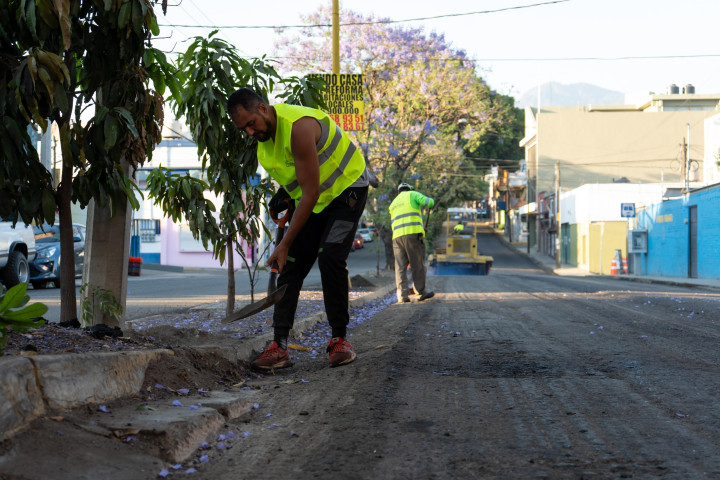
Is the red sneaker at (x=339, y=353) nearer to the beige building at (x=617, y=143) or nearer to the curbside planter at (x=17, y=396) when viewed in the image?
the curbside planter at (x=17, y=396)

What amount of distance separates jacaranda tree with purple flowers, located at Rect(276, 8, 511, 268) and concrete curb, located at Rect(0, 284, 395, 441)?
58.0 ft

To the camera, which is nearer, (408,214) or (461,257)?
(408,214)

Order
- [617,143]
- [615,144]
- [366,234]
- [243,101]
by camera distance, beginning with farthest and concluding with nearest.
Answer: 1. [366,234]
2. [615,144]
3. [617,143]
4. [243,101]

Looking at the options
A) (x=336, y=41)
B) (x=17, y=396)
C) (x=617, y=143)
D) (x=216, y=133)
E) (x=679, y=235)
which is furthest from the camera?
(x=617, y=143)

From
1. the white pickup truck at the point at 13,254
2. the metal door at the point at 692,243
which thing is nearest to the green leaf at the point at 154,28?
the white pickup truck at the point at 13,254

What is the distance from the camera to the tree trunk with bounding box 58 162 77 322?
4352 millimetres

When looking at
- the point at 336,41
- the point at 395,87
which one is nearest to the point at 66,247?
the point at 336,41

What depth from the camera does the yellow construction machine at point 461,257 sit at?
80.9ft

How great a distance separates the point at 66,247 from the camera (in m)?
4.55

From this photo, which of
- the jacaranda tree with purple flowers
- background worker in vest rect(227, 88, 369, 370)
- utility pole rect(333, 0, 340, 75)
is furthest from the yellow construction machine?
background worker in vest rect(227, 88, 369, 370)

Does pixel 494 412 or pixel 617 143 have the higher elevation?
pixel 617 143

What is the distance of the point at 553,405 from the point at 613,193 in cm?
4036

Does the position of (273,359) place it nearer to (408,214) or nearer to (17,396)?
(17,396)

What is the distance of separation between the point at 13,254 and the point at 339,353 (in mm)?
10917
